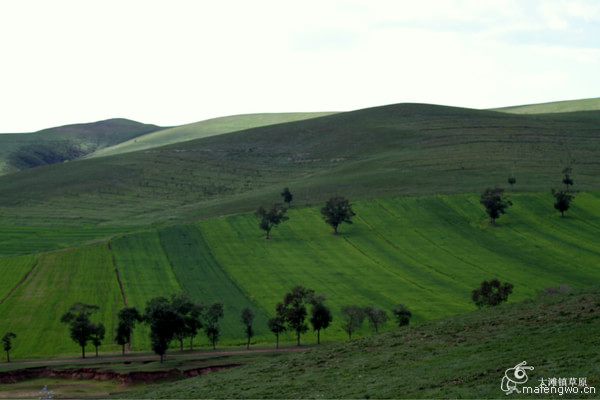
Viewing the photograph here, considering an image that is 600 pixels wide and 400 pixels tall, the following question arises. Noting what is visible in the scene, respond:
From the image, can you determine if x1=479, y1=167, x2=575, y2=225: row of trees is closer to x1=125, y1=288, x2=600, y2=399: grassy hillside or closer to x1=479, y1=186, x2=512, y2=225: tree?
x1=479, y1=186, x2=512, y2=225: tree

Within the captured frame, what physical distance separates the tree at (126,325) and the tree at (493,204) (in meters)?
75.6

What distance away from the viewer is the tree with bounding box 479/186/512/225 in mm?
121688

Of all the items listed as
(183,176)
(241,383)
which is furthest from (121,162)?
(241,383)

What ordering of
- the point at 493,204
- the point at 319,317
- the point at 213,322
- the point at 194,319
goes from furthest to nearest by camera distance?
the point at 493,204 → the point at 213,322 → the point at 319,317 → the point at 194,319

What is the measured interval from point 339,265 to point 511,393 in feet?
252

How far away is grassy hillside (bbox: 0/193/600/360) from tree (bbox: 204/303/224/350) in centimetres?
154

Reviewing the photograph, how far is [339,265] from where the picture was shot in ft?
335

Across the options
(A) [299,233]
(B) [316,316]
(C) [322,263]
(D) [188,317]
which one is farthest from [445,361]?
(A) [299,233]

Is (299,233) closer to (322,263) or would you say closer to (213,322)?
(322,263)

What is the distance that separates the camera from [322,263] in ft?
340

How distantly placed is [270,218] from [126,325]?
179 ft

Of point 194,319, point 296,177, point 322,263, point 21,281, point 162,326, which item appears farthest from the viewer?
point 296,177

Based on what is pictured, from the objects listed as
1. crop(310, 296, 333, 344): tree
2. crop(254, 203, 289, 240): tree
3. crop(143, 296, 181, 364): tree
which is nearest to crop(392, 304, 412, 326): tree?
crop(310, 296, 333, 344): tree

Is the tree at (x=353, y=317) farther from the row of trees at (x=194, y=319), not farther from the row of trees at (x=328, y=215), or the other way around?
the row of trees at (x=328, y=215)
